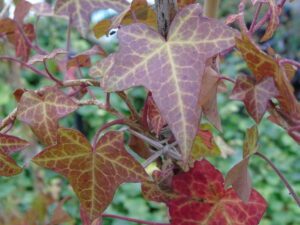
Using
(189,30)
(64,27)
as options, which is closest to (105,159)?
(189,30)

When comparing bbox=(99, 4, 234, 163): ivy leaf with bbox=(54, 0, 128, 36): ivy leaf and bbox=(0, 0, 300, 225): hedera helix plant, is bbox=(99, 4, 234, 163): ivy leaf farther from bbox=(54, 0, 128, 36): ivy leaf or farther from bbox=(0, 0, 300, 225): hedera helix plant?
bbox=(54, 0, 128, 36): ivy leaf

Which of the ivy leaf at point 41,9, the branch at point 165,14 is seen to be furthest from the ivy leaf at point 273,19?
the ivy leaf at point 41,9

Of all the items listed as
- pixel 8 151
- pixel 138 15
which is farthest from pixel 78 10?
pixel 8 151

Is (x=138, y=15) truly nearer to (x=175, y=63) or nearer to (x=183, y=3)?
(x=183, y=3)

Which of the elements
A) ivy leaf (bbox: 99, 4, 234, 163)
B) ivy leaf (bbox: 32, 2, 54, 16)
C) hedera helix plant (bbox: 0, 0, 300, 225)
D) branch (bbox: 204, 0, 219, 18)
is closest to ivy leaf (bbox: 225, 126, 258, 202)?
hedera helix plant (bbox: 0, 0, 300, 225)

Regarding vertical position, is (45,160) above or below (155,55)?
below

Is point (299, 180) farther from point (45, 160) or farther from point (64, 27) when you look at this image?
point (45, 160)
